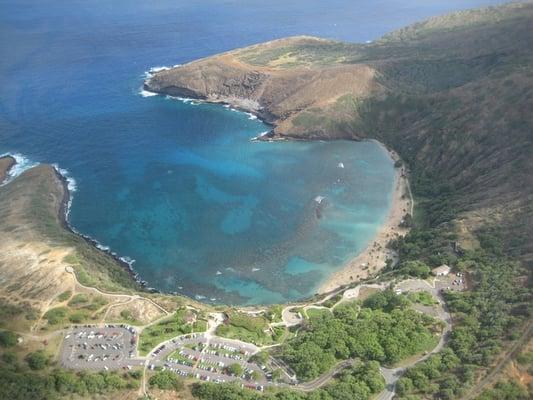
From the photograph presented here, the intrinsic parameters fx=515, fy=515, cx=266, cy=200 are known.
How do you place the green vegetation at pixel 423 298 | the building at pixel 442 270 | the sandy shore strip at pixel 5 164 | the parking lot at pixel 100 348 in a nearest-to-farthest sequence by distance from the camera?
the parking lot at pixel 100 348
the green vegetation at pixel 423 298
the building at pixel 442 270
the sandy shore strip at pixel 5 164

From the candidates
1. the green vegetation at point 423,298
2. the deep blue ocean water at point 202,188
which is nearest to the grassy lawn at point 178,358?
the deep blue ocean water at point 202,188

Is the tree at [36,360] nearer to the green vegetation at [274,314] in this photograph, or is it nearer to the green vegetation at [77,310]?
the green vegetation at [77,310]

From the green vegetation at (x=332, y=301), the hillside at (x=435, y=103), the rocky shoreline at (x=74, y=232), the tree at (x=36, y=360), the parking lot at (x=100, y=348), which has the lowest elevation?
the rocky shoreline at (x=74, y=232)

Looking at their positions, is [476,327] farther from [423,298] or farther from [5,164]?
[5,164]

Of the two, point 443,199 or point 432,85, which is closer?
point 443,199

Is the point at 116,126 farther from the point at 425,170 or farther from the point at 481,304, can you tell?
the point at 481,304

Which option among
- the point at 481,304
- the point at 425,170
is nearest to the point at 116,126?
the point at 425,170
